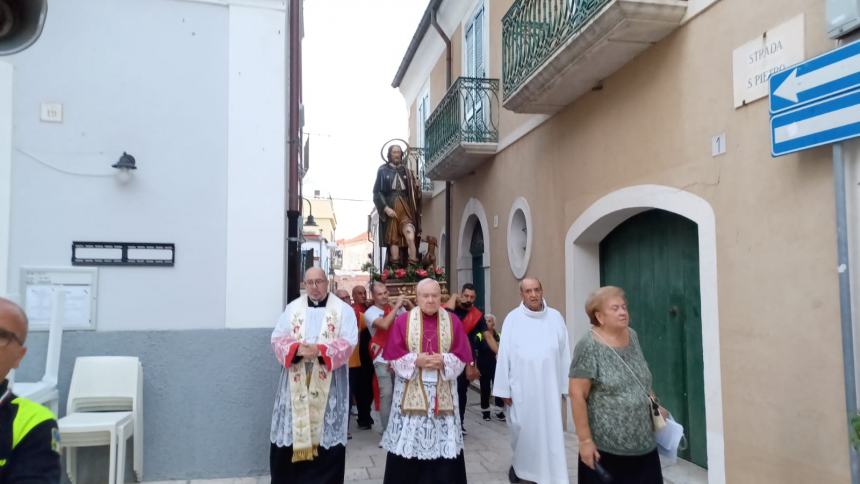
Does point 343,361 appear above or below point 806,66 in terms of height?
below

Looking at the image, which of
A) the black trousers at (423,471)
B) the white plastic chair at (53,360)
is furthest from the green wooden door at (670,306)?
the white plastic chair at (53,360)

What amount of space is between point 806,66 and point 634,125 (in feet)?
7.70

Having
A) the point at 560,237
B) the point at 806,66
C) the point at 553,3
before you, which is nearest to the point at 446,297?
the point at 560,237

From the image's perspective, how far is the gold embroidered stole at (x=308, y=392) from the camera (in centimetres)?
472

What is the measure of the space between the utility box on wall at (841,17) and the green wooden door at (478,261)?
8.06 m

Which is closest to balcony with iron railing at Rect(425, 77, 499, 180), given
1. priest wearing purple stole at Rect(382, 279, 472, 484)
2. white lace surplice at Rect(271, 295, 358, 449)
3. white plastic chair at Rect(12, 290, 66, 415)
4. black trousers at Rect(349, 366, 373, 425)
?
black trousers at Rect(349, 366, 373, 425)

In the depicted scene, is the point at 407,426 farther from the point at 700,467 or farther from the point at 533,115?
the point at 533,115

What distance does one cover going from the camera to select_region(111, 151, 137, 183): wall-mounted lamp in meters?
5.11

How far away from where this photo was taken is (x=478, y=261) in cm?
1215

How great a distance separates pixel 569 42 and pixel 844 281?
3.31m

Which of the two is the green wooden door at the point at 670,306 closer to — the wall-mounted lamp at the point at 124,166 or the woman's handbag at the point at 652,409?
the woman's handbag at the point at 652,409

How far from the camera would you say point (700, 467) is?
5664 millimetres

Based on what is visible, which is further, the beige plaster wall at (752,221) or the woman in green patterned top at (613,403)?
the beige plaster wall at (752,221)

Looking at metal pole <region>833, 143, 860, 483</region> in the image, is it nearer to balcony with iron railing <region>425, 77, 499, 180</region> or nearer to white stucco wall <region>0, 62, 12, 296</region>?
white stucco wall <region>0, 62, 12, 296</region>
